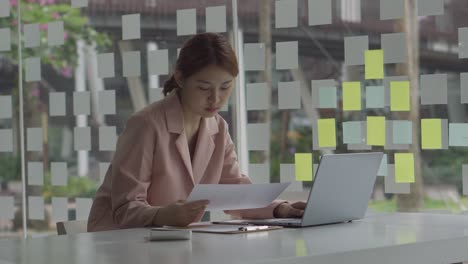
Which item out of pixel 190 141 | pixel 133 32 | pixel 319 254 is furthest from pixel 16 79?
pixel 319 254

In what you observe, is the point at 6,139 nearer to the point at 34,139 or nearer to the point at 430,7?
the point at 34,139

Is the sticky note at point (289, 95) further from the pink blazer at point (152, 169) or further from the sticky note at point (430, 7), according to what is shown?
the pink blazer at point (152, 169)

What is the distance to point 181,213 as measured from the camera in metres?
2.55

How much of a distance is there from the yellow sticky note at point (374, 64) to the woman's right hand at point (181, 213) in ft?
6.07

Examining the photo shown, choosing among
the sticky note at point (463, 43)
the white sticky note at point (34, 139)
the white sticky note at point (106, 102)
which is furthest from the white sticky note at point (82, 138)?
the sticky note at point (463, 43)

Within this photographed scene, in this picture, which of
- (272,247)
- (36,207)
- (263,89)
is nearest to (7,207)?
(36,207)

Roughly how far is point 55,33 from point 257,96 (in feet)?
4.87

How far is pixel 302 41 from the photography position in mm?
4465

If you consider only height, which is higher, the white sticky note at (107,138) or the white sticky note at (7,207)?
the white sticky note at (107,138)

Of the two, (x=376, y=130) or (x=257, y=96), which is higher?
(x=257, y=96)

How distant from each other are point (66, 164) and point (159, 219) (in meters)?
2.75

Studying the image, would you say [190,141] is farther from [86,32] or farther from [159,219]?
[86,32]

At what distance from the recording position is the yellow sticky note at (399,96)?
13.5 feet

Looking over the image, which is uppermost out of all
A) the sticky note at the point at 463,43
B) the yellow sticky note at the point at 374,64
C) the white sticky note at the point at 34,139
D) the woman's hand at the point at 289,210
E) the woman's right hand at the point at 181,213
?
the sticky note at the point at 463,43
